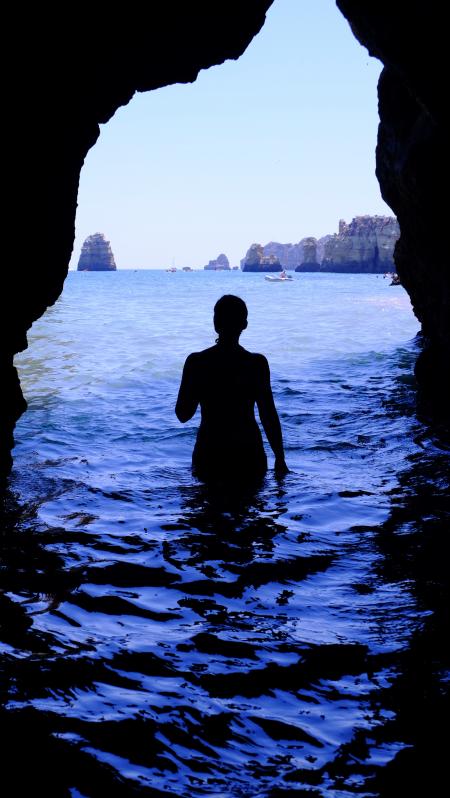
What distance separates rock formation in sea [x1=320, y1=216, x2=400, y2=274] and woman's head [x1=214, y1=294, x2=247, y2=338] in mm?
149952

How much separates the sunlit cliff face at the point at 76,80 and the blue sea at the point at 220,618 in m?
1.99

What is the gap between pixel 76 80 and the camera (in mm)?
6246

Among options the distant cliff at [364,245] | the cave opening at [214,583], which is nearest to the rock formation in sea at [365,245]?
the distant cliff at [364,245]

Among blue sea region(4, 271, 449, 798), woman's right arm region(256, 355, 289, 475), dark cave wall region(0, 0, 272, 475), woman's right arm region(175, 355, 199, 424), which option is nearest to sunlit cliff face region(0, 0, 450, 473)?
dark cave wall region(0, 0, 272, 475)

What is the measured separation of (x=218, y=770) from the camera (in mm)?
2332

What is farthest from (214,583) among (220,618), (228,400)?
(228,400)

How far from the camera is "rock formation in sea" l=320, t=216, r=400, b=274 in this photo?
153 meters

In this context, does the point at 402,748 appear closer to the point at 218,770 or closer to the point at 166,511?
the point at 218,770

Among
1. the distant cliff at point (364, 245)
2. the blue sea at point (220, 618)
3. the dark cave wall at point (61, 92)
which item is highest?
the distant cliff at point (364, 245)

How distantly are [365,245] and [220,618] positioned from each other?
161377mm

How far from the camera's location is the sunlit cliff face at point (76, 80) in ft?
18.4

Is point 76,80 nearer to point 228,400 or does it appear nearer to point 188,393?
point 188,393

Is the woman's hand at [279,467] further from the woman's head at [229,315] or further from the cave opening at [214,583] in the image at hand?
the woman's head at [229,315]

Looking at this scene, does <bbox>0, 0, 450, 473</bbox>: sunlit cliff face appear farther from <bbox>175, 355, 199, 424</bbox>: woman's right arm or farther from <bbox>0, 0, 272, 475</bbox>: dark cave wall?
<bbox>175, 355, 199, 424</bbox>: woman's right arm
